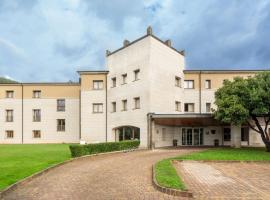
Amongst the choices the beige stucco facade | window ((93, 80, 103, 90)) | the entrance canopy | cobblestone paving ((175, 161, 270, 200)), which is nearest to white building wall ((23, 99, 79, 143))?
the beige stucco facade

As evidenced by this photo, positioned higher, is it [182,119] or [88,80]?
[88,80]

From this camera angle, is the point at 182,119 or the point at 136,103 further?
the point at 136,103

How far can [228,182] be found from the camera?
10.3 metres

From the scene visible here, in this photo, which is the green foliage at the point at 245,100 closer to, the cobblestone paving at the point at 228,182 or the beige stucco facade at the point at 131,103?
the beige stucco facade at the point at 131,103

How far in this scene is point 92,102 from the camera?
107 feet

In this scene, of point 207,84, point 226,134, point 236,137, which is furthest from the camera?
point 207,84

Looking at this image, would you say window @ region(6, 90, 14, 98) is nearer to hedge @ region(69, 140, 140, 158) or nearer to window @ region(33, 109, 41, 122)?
window @ region(33, 109, 41, 122)

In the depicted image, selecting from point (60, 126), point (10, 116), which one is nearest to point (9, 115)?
point (10, 116)

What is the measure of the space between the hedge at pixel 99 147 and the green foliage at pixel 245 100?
8.48m

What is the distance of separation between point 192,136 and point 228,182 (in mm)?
21576

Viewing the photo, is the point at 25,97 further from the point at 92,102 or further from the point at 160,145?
the point at 160,145

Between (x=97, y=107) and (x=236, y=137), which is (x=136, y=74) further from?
(x=236, y=137)

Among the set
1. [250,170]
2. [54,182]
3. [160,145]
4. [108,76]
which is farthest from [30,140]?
→ [250,170]

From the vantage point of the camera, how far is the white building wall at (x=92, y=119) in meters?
32.0
